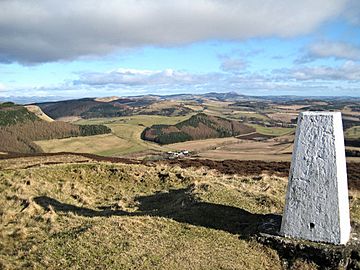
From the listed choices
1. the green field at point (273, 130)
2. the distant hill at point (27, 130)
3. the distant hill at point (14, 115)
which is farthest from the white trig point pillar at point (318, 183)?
the green field at point (273, 130)

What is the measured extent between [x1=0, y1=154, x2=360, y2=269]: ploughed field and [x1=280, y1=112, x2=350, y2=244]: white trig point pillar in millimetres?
717

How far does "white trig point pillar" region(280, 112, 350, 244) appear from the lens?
447 inches

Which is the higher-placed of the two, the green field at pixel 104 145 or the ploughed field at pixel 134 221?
the ploughed field at pixel 134 221

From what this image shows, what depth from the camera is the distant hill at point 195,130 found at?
104 metres

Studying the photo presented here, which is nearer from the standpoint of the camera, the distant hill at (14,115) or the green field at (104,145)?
the green field at (104,145)

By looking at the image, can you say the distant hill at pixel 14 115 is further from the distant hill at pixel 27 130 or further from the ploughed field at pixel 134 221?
the ploughed field at pixel 134 221

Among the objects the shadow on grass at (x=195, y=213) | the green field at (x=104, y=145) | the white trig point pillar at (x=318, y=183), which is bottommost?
the green field at (x=104, y=145)

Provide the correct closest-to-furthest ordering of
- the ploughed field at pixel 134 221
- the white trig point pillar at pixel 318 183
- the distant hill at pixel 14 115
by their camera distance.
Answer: the ploughed field at pixel 134 221, the white trig point pillar at pixel 318 183, the distant hill at pixel 14 115

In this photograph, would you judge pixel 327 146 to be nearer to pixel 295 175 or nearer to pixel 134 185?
pixel 295 175

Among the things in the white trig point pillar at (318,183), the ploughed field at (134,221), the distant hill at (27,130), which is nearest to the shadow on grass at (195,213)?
the ploughed field at (134,221)

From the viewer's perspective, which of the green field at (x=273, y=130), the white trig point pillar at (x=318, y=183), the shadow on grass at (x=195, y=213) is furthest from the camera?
the green field at (x=273, y=130)

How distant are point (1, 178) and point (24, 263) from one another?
1169 centimetres

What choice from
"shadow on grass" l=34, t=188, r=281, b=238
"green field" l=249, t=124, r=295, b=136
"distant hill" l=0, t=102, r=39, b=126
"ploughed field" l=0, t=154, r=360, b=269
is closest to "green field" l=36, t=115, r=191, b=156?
"distant hill" l=0, t=102, r=39, b=126

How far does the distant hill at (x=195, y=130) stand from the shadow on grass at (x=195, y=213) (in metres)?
79.9
